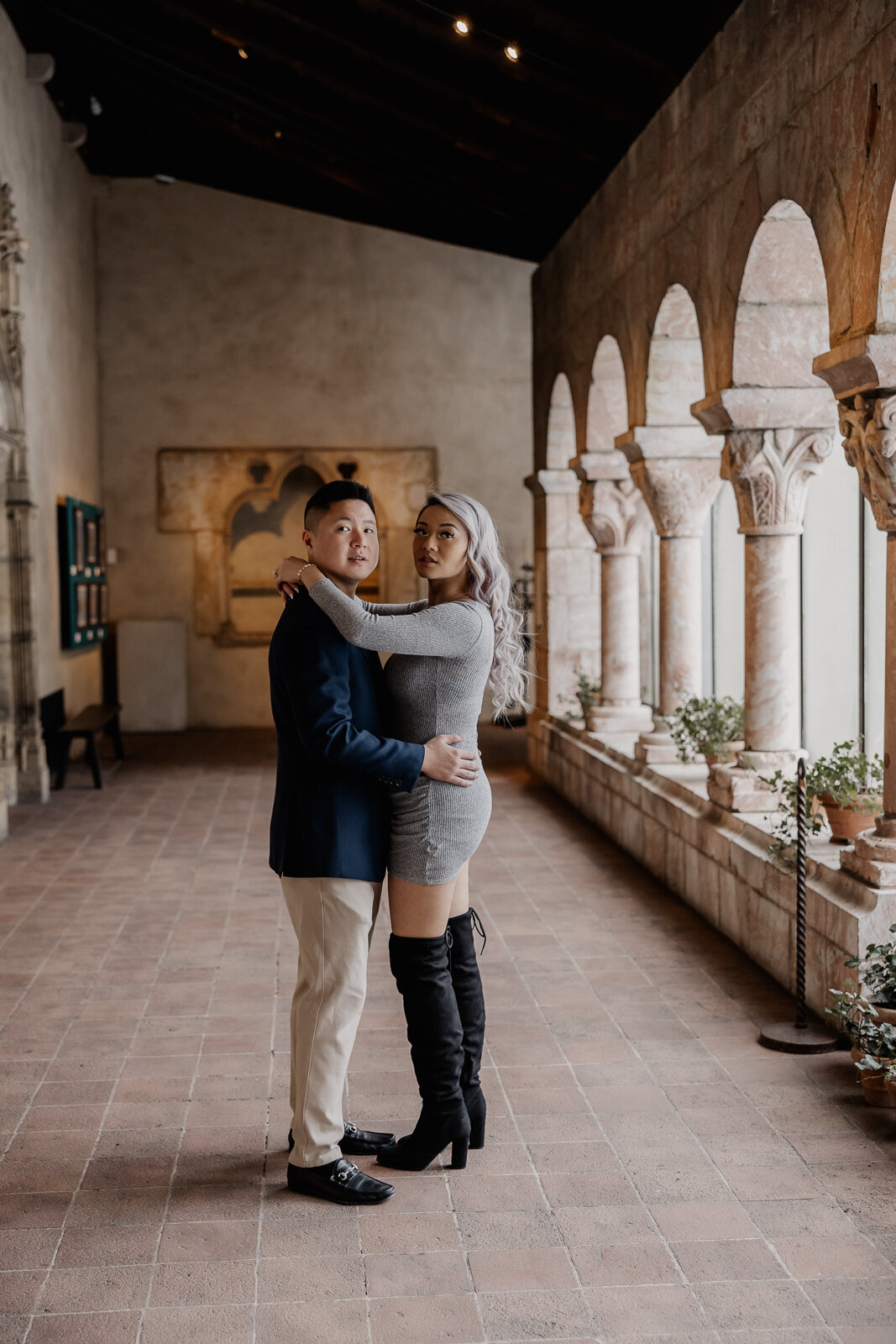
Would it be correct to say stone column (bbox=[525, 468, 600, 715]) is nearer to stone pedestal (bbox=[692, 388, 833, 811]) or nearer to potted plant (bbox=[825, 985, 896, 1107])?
stone pedestal (bbox=[692, 388, 833, 811])

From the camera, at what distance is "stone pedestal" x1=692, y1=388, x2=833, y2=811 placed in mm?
4918

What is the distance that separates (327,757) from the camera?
2.60 meters

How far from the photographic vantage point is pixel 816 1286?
2420 millimetres

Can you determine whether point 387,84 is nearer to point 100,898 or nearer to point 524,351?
point 100,898

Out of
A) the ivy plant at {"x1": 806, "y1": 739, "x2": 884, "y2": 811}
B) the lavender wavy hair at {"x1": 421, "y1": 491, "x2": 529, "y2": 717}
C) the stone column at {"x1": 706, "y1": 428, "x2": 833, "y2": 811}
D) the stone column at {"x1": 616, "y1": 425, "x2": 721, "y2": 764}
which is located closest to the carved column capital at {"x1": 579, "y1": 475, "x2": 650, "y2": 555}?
the stone column at {"x1": 616, "y1": 425, "x2": 721, "y2": 764}

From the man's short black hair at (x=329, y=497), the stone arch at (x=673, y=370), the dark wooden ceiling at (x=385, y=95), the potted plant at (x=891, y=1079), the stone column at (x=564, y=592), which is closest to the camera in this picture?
the man's short black hair at (x=329, y=497)

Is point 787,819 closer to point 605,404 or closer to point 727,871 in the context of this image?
point 727,871

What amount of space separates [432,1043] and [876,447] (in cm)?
210

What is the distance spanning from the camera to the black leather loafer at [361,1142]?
9.90 ft

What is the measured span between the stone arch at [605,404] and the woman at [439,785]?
512cm

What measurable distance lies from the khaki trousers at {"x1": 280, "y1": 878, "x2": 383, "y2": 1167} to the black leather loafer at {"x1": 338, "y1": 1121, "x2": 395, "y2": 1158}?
24cm

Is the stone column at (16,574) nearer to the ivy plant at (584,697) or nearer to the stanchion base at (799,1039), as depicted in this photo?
the ivy plant at (584,697)

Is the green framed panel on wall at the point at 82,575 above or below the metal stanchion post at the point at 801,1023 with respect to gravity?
above

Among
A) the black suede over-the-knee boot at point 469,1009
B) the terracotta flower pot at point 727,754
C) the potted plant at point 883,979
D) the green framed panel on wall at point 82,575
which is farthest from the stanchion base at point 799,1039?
the green framed panel on wall at point 82,575
